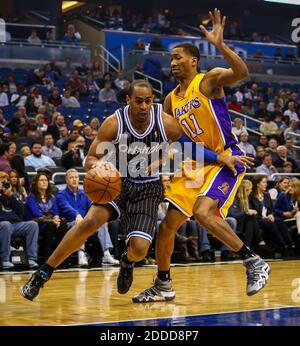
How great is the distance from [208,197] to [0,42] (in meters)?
14.3

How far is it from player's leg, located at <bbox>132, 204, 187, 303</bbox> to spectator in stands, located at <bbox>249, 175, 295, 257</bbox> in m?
5.16

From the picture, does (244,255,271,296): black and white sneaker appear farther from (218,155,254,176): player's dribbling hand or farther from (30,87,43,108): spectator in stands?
(30,87,43,108): spectator in stands

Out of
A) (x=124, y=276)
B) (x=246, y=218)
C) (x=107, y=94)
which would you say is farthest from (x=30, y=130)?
(x=124, y=276)

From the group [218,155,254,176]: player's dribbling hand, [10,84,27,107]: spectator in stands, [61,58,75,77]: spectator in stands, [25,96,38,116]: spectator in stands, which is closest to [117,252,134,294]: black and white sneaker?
[218,155,254,176]: player's dribbling hand

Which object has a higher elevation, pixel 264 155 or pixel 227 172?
pixel 227 172

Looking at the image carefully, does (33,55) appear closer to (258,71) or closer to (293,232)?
(258,71)

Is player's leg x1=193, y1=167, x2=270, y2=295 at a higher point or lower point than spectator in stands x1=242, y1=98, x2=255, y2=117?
higher

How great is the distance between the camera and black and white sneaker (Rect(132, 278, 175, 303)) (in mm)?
5707

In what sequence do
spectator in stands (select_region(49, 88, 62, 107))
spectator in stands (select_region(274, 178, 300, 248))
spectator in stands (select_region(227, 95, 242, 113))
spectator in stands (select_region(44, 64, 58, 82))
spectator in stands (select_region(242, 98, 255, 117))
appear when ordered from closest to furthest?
1. spectator in stands (select_region(274, 178, 300, 248))
2. spectator in stands (select_region(49, 88, 62, 107))
3. spectator in stands (select_region(44, 64, 58, 82))
4. spectator in stands (select_region(227, 95, 242, 113))
5. spectator in stands (select_region(242, 98, 255, 117))

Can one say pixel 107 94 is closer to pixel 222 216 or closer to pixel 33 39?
pixel 33 39

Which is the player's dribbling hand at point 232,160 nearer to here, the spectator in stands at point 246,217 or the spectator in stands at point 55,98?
the spectator in stands at point 246,217

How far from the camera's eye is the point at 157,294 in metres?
5.75
